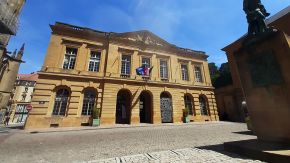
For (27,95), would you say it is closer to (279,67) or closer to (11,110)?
(11,110)

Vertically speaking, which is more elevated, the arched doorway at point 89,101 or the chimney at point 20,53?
the chimney at point 20,53

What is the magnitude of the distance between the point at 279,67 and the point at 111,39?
17.0m

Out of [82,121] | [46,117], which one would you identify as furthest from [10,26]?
[82,121]

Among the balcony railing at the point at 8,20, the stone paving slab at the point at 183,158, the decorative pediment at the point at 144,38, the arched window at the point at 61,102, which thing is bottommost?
the stone paving slab at the point at 183,158

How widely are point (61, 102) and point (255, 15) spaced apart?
54.0ft

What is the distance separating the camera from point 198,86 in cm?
2119

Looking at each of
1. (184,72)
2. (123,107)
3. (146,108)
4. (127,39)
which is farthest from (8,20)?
(184,72)

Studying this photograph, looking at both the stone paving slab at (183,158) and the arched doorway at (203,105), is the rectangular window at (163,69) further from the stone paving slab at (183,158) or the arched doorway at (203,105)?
the stone paving slab at (183,158)

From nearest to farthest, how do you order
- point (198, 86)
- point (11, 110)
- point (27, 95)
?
1. point (198, 86)
2. point (11, 110)
3. point (27, 95)

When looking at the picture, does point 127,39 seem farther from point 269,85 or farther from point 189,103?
point 269,85

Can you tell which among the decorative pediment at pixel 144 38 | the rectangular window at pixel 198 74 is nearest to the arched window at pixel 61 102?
the decorative pediment at pixel 144 38

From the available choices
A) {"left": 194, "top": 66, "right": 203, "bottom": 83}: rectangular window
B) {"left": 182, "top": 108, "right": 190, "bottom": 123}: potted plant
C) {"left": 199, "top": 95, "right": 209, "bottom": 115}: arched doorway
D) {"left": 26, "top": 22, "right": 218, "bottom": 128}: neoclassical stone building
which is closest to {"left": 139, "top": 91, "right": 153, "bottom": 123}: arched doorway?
{"left": 26, "top": 22, "right": 218, "bottom": 128}: neoclassical stone building

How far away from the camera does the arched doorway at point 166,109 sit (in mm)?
18125

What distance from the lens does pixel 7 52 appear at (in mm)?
27766
